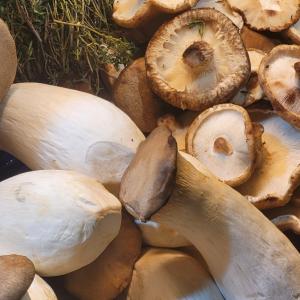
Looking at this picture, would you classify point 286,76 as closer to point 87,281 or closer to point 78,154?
point 78,154

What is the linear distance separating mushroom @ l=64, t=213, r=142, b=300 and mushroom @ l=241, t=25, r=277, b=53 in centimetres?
59

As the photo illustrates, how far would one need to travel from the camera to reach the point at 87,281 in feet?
3.70

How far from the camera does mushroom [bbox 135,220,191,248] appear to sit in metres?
1.17

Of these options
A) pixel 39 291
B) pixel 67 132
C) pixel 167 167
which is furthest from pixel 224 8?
pixel 39 291

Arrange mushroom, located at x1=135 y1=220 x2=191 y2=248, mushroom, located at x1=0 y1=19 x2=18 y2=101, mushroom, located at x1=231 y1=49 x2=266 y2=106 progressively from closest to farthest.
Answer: mushroom, located at x1=0 y1=19 x2=18 y2=101 → mushroom, located at x1=135 y1=220 x2=191 y2=248 → mushroom, located at x1=231 y1=49 x2=266 y2=106

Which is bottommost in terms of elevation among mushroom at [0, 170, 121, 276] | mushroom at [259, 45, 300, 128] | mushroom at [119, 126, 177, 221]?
mushroom at [0, 170, 121, 276]

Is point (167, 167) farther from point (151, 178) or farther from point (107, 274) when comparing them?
point (107, 274)

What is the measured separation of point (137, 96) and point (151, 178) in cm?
49

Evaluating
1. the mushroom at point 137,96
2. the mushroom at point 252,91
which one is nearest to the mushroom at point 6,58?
the mushroom at point 137,96

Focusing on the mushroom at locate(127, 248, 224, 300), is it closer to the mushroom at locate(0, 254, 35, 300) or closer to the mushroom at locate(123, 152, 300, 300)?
the mushroom at locate(123, 152, 300, 300)

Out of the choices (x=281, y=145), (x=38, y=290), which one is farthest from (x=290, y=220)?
(x=38, y=290)

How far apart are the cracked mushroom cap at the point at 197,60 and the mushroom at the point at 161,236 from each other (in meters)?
0.29

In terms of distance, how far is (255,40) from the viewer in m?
1.40

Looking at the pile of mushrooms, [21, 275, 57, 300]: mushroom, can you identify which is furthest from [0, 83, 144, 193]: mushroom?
[21, 275, 57, 300]: mushroom
